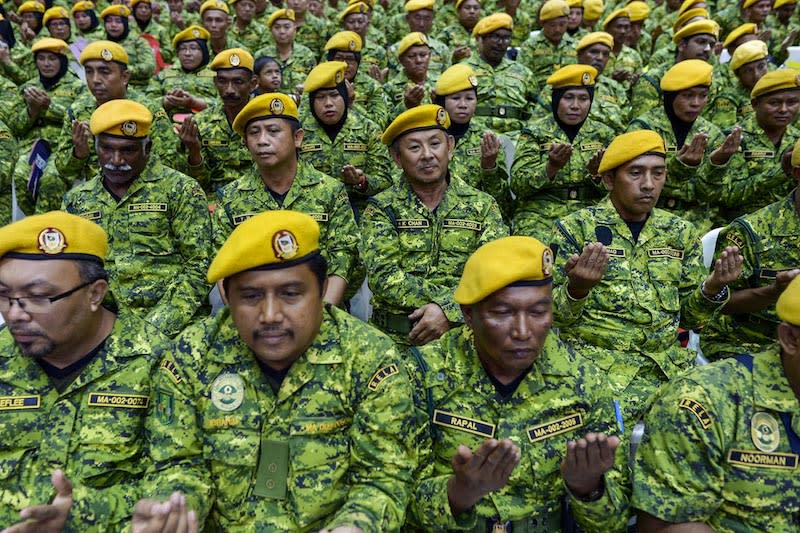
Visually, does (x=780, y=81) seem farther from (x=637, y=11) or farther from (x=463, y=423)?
(x=637, y=11)

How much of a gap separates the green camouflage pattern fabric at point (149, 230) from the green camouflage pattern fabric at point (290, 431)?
5.62 ft

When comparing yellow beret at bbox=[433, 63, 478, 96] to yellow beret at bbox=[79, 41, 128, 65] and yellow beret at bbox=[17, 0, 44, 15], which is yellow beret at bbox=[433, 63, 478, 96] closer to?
yellow beret at bbox=[79, 41, 128, 65]

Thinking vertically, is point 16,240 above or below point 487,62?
below

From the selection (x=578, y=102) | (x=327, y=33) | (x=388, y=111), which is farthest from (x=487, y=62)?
(x=327, y=33)

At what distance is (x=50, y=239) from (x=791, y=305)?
2.36 meters

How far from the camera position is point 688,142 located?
4945 millimetres

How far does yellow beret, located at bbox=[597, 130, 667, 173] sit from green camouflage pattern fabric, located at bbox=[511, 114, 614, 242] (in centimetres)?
156

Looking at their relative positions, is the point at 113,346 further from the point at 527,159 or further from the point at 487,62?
the point at 487,62

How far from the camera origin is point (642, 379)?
3217 millimetres

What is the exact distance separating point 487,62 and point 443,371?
229 inches

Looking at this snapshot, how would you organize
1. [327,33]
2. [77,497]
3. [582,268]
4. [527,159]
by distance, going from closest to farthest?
[77,497]
[582,268]
[527,159]
[327,33]

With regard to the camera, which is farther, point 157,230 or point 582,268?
point 157,230

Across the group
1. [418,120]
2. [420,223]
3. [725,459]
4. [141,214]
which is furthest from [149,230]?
[725,459]

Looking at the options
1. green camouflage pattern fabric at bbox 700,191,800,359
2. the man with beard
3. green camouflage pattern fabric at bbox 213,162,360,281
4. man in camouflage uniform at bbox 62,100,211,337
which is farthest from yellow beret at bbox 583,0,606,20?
man in camouflage uniform at bbox 62,100,211,337
